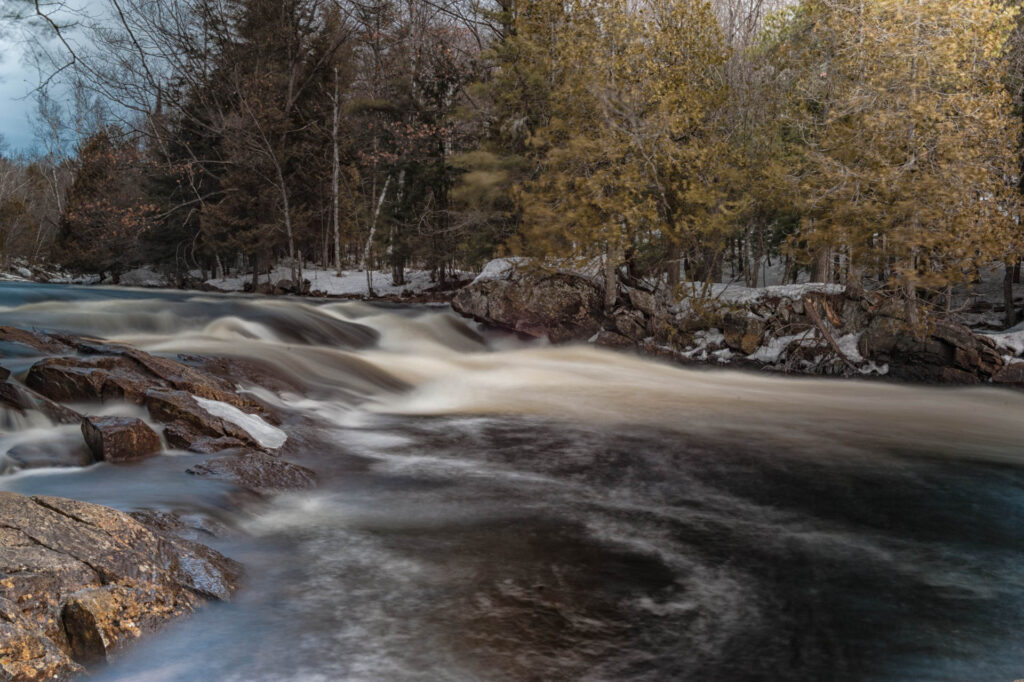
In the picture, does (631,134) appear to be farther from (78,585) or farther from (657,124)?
(78,585)

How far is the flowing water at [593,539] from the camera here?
12.3 ft

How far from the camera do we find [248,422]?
285 inches

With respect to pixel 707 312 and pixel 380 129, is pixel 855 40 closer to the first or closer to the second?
pixel 707 312

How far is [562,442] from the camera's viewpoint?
335 inches

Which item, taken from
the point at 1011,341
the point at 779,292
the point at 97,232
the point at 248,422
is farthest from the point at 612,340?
the point at 97,232

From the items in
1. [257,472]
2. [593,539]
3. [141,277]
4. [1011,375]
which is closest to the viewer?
[593,539]

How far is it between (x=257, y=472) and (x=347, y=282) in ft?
82.2

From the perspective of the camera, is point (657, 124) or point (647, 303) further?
point (647, 303)

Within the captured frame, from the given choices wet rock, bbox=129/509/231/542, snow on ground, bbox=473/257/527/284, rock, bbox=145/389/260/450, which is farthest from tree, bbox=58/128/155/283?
wet rock, bbox=129/509/231/542

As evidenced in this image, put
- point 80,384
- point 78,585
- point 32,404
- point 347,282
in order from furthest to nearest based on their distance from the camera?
point 347,282 → point 80,384 → point 32,404 → point 78,585

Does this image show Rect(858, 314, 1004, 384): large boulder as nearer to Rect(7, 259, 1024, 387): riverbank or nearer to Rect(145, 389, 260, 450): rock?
Rect(7, 259, 1024, 387): riverbank

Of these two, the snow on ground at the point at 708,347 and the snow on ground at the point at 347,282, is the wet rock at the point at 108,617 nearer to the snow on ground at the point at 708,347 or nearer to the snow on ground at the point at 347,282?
the snow on ground at the point at 708,347

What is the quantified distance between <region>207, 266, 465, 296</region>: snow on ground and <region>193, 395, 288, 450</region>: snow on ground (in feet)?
68.8

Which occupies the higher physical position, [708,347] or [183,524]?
[708,347]
